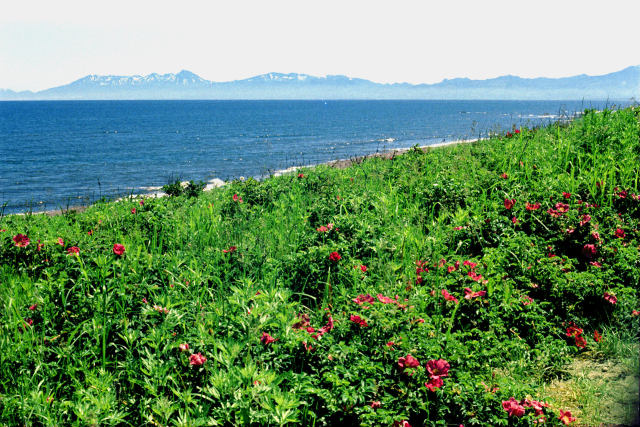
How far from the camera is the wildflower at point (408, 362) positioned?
3.16 metres

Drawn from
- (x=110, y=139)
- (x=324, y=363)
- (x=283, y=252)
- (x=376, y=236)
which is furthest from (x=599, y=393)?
(x=110, y=139)

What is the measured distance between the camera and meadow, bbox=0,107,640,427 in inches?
120

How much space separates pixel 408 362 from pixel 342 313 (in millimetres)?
882

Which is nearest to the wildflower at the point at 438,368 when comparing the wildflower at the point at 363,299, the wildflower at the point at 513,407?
the wildflower at the point at 513,407

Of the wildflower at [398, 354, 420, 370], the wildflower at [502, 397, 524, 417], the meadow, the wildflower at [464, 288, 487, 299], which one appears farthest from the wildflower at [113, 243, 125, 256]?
the wildflower at [502, 397, 524, 417]

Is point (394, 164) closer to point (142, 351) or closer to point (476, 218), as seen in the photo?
point (476, 218)

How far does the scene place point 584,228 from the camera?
5152 millimetres

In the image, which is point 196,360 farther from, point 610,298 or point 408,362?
point 610,298

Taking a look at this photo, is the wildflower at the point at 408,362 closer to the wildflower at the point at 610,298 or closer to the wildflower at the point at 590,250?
the wildflower at the point at 610,298

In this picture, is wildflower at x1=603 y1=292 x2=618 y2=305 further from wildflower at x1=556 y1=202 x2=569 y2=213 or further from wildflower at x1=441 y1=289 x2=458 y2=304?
wildflower at x1=441 y1=289 x2=458 y2=304

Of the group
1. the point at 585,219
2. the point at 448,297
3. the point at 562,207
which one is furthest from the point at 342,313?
the point at 562,207

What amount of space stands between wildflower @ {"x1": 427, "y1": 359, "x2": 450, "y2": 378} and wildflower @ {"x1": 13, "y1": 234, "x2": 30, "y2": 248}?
5.05m

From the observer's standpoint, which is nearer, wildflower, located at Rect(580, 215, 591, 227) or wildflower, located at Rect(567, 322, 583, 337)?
wildflower, located at Rect(567, 322, 583, 337)

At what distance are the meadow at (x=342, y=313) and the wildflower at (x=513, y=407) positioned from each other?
0.02m
